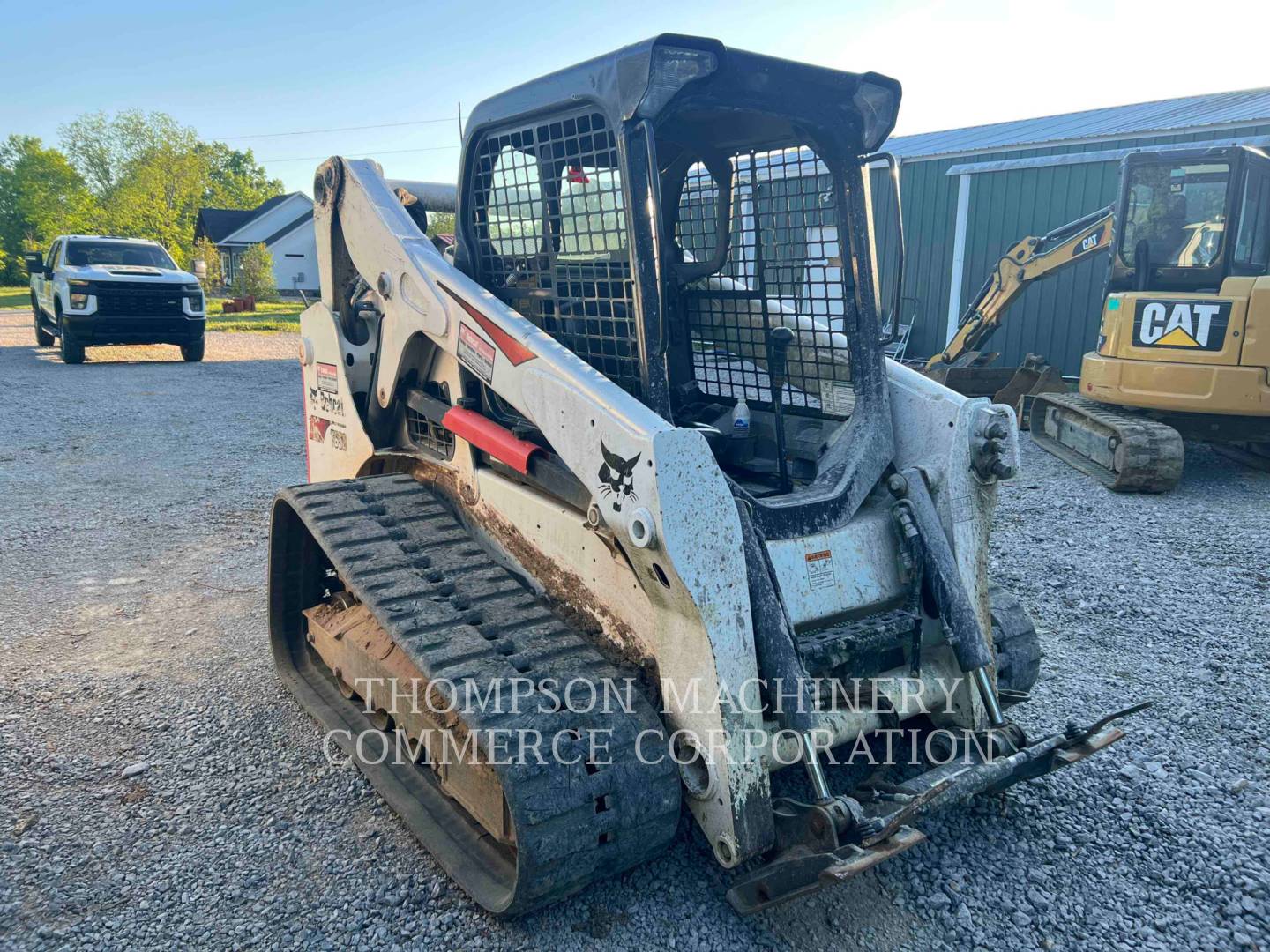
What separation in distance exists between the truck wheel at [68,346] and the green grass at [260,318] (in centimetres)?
642

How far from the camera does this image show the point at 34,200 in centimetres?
5128

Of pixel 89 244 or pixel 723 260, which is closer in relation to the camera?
pixel 723 260

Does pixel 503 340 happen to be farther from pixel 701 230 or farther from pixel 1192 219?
pixel 1192 219

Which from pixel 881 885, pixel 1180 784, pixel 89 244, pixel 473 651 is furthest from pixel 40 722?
pixel 89 244

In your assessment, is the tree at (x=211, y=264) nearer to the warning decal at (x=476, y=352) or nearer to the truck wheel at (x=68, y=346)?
the truck wheel at (x=68, y=346)

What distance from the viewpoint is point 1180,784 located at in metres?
3.17

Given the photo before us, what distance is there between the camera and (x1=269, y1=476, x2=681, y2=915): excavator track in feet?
7.40

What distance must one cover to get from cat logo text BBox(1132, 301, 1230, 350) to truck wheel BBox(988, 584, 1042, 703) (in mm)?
5135

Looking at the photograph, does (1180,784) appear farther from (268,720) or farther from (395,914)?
(268,720)

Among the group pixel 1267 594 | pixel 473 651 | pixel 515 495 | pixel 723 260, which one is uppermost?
pixel 723 260

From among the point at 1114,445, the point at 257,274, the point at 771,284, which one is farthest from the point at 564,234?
the point at 257,274

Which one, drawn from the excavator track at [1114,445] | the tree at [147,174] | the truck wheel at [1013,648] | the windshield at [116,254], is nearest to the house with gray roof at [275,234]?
the tree at [147,174]

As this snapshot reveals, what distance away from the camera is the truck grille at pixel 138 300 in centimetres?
1460

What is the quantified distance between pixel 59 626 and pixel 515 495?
2.80 metres
